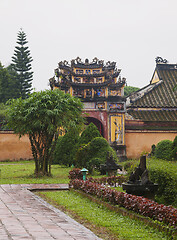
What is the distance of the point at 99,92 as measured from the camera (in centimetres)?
2994

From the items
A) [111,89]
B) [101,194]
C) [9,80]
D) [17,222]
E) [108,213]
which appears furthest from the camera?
[9,80]

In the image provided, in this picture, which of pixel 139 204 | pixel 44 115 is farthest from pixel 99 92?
pixel 139 204

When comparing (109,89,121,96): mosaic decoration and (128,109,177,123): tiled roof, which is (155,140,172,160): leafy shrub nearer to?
(128,109,177,123): tiled roof

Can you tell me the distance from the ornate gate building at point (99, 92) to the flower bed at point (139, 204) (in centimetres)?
1886

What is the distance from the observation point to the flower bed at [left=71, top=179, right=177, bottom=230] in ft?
21.6

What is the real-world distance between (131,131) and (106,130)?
2.01 metres

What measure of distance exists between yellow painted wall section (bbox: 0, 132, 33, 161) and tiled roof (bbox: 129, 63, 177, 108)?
30.0ft

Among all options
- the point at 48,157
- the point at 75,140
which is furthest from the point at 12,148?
the point at 48,157

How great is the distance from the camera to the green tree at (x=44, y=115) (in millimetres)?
15641

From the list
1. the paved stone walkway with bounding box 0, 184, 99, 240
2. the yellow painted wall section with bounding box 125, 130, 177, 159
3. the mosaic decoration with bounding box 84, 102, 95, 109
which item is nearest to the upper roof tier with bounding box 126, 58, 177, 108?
the yellow painted wall section with bounding box 125, 130, 177, 159

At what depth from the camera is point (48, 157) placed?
655 inches

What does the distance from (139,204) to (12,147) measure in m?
21.8

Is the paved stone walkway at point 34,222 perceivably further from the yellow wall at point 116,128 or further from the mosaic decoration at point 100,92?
the mosaic decoration at point 100,92

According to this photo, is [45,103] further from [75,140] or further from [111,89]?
[111,89]
